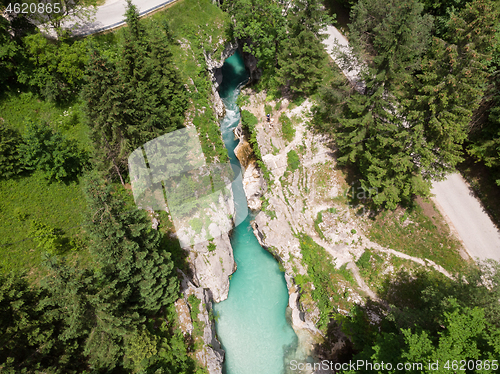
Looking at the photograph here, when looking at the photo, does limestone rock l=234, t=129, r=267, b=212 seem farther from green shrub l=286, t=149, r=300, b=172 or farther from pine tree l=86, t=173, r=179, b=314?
pine tree l=86, t=173, r=179, b=314

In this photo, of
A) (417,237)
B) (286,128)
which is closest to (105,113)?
(286,128)

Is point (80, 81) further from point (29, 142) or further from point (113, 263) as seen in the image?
point (113, 263)

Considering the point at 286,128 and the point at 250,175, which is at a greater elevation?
the point at 286,128

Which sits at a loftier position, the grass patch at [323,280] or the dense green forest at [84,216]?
the dense green forest at [84,216]

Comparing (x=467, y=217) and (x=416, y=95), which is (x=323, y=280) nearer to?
(x=467, y=217)

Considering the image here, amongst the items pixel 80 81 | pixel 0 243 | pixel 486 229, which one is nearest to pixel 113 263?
pixel 0 243

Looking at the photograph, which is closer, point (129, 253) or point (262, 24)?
point (129, 253)

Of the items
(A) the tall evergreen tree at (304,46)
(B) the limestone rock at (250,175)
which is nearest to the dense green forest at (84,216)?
(B) the limestone rock at (250,175)

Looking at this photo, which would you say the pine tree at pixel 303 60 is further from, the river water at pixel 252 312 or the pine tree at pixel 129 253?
the pine tree at pixel 129 253
